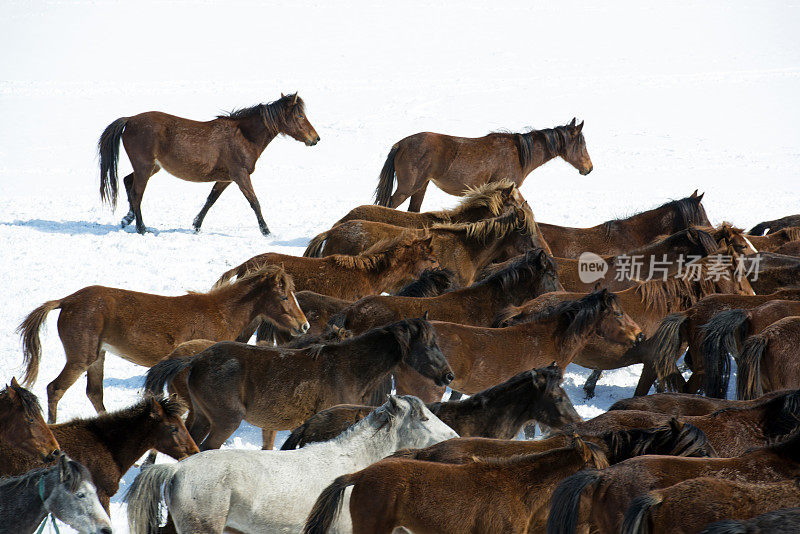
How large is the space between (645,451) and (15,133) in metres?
24.0

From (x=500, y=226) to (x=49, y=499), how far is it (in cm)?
669

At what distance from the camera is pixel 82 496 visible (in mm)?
4488

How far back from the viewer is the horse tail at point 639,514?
3.92 m

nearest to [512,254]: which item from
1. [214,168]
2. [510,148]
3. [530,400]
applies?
[510,148]

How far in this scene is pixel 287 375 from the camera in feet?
20.8

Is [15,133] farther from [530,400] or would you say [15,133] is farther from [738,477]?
[738,477]

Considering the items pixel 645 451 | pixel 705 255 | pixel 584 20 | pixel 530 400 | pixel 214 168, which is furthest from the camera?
pixel 584 20

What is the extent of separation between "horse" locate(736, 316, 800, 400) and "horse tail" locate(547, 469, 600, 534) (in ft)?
10.9

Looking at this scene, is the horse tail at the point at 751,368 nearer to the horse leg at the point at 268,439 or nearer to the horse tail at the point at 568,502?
the horse tail at the point at 568,502

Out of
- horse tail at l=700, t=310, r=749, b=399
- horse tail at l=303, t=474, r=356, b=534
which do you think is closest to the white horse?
horse tail at l=303, t=474, r=356, b=534

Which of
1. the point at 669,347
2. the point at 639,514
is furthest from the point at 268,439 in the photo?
the point at 669,347

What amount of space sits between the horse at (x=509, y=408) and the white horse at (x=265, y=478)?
533 millimetres

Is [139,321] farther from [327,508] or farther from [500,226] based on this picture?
[500,226]

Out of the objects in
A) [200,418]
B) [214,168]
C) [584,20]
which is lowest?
[200,418]
